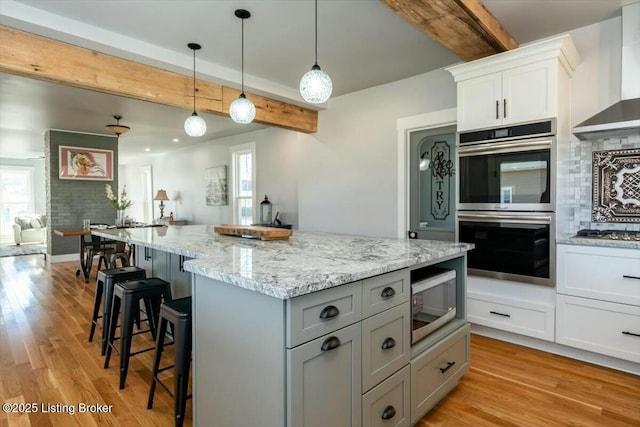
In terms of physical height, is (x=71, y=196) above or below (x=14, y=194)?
below

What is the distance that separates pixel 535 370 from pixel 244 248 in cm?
219

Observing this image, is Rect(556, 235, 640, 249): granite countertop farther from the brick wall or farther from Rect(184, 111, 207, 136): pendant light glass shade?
the brick wall

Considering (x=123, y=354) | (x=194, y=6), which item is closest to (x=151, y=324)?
(x=123, y=354)

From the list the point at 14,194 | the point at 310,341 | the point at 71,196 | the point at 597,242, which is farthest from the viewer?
the point at 14,194

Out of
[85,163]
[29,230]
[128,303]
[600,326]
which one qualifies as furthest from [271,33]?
[29,230]

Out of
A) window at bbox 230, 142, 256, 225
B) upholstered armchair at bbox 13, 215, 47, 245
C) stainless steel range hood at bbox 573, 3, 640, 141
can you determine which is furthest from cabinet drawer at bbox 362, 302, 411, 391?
upholstered armchair at bbox 13, 215, 47, 245

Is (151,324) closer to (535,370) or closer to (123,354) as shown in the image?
(123,354)

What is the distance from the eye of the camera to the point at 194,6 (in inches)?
95.9

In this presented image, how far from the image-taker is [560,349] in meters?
2.71

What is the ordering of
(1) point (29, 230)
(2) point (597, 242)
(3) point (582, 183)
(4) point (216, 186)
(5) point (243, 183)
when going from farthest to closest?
(1) point (29, 230), (4) point (216, 186), (5) point (243, 183), (3) point (582, 183), (2) point (597, 242)

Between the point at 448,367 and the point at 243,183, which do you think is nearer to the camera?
the point at 448,367

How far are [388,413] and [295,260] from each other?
79cm

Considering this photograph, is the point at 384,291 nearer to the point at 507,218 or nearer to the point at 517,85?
the point at 507,218

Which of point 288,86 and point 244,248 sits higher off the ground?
point 288,86
